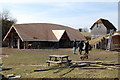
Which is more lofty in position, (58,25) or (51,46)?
(58,25)

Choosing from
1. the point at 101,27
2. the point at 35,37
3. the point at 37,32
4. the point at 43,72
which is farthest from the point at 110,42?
the point at 101,27

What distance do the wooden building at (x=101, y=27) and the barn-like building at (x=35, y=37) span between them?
16718mm

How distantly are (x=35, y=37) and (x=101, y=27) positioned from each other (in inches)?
1154

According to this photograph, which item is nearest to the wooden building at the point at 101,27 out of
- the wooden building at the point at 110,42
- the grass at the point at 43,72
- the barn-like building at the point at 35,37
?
the barn-like building at the point at 35,37

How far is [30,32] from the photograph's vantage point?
5341 centimetres

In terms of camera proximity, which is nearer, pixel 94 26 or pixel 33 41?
pixel 33 41

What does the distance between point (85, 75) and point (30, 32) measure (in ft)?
139

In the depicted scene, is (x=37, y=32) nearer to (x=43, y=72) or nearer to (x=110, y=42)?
(x=110, y=42)

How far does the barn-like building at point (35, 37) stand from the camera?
49625 mm

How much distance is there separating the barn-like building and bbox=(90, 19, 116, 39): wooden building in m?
16.7

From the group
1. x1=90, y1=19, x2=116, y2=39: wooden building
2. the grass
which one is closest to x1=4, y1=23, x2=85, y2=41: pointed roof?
x1=90, y1=19, x2=116, y2=39: wooden building

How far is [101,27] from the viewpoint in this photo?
72688 millimetres

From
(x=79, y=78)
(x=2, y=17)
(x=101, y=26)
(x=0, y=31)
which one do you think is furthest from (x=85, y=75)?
(x=2, y=17)

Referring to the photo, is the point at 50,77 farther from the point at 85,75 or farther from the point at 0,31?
the point at 0,31
